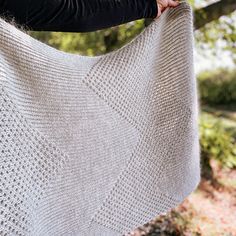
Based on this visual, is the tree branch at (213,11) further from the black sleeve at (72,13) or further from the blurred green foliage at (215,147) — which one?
the blurred green foliage at (215,147)

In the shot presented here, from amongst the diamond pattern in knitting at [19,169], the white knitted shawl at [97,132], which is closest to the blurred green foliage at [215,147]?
the white knitted shawl at [97,132]

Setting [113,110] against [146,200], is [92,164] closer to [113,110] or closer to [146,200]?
[113,110]

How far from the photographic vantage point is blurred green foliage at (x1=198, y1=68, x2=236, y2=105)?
36.6 feet

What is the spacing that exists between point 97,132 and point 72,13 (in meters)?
0.39

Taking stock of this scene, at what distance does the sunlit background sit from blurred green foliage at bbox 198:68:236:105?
5.97 meters

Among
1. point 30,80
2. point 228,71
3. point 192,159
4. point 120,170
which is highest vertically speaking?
point 30,80

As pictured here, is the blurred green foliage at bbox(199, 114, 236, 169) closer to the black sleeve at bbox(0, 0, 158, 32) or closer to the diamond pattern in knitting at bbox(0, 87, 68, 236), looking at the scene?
the black sleeve at bbox(0, 0, 158, 32)

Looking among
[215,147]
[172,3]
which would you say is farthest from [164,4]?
[215,147]

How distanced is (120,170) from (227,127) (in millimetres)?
6180

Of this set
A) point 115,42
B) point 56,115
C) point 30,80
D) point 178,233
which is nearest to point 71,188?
point 56,115

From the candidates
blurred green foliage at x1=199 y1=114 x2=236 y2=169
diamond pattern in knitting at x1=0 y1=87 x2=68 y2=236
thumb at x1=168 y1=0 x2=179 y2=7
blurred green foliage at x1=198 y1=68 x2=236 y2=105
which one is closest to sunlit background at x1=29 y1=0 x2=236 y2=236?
blurred green foliage at x1=199 y1=114 x2=236 y2=169

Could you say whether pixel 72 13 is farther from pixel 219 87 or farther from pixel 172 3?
pixel 219 87

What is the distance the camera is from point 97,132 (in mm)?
1511

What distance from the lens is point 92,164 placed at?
1494 mm
